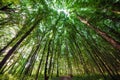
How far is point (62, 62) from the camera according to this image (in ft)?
57.8

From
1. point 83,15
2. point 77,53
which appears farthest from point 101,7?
point 77,53

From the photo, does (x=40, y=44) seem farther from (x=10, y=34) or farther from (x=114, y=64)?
(x=114, y=64)

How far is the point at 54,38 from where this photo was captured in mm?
12195

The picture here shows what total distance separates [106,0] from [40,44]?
727 centimetres

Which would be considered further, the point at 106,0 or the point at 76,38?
the point at 76,38

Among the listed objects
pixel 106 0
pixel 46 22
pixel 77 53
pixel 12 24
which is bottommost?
pixel 106 0

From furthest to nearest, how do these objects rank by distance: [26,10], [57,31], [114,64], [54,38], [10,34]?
[114,64] < [54,38] < [57,31] < [10,34] < [26,10]

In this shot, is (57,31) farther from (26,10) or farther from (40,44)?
(26,10)

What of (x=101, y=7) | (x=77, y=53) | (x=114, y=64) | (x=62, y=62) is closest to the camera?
(x=101, y=7)

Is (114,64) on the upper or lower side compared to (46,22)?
lower

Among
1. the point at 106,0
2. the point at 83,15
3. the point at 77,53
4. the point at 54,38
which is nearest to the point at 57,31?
the point at 54,38

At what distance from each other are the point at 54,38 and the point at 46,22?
7.36 feet

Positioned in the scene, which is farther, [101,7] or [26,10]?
[26,10]

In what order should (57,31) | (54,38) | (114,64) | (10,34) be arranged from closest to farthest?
(10,34) → (57,31) → (54,38) → (114,64)
